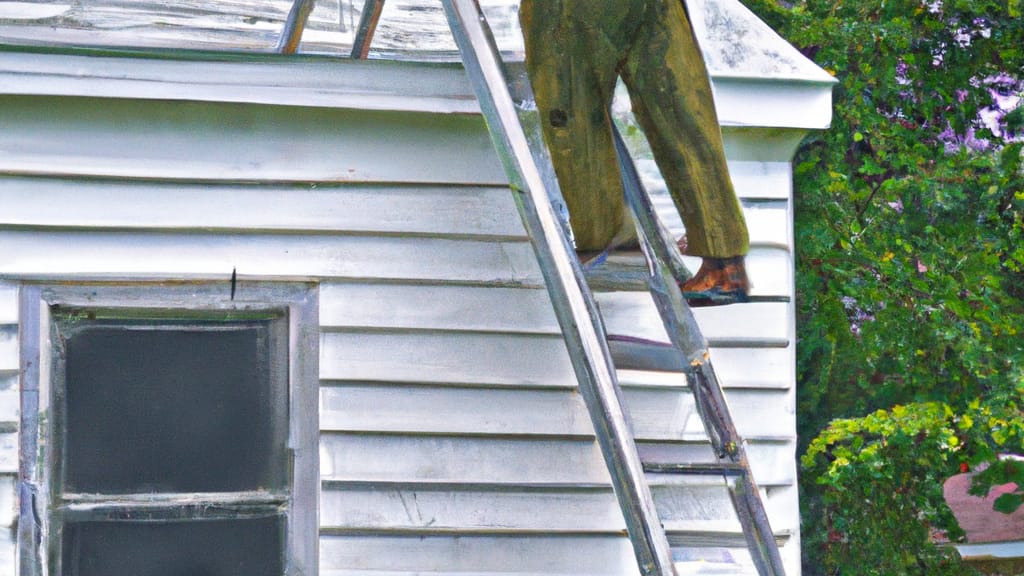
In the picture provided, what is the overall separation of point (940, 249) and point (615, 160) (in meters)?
3.07

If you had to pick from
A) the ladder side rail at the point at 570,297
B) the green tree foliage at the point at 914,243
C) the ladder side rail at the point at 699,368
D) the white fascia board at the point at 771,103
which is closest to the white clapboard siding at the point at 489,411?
the ladder side rail at the point at 699,368

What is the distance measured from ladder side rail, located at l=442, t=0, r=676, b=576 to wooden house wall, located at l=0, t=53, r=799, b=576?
0.49 meters

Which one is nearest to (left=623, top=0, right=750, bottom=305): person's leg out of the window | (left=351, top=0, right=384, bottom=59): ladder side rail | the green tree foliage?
(left=351, top=0, right=384, bottom=59): ladder side rail

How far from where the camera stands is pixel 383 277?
11.1 feet

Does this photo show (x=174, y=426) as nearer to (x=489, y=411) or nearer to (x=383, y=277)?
(x=383, y=277)

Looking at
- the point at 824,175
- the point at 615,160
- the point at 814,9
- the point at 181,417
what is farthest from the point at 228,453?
the point at 814,9

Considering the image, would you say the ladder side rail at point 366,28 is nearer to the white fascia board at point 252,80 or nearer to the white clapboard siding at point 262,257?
the white fascia board at point 252,80

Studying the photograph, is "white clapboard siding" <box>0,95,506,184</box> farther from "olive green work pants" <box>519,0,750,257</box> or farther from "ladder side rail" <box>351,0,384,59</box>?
"olive green work pants" <box>519,0,750,257</box>

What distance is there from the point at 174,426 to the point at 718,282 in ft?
4.66

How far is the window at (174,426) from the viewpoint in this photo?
3.28 metres

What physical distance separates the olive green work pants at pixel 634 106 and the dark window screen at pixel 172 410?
928 millimetres

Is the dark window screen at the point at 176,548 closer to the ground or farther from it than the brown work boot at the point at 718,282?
closer to the ground

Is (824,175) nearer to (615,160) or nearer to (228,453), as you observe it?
(615,160)

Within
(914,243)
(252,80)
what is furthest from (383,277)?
(914,243)
